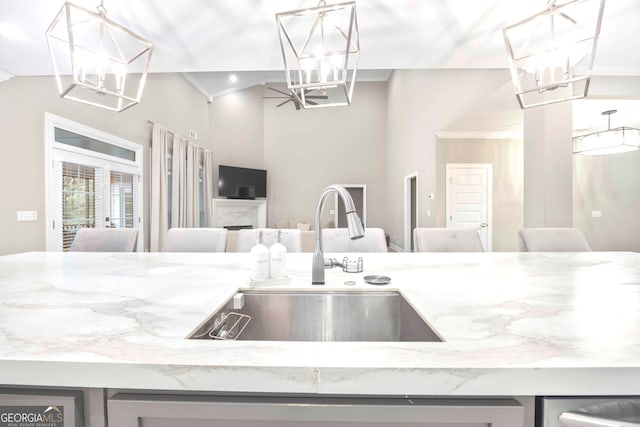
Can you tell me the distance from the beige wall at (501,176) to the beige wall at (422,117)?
436 mm

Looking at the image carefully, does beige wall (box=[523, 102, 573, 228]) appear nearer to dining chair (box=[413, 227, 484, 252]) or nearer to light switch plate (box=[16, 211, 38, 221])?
dining chair (box=[413, 227, 484, 252])

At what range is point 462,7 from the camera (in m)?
1.75

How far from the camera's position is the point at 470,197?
5.41m

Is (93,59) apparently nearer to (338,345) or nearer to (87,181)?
(338,345)

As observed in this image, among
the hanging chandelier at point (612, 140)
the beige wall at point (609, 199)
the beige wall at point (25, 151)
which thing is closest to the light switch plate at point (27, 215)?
the beige wall at point (25, 151)

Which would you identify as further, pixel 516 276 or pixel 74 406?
pixel 516 276

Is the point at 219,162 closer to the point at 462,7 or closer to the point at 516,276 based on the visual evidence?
the point at 462,7

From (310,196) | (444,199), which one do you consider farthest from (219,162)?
(444,199)

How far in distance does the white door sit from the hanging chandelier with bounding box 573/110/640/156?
148 cm

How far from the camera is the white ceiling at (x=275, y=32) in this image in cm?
176

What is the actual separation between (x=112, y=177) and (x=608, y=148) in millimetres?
6693

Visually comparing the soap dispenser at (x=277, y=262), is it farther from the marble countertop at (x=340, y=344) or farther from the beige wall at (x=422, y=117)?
the beige wall at (x=422, y=117)

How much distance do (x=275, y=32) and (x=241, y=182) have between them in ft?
19.3

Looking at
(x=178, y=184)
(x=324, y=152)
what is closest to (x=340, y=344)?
(x=178, y=184)
